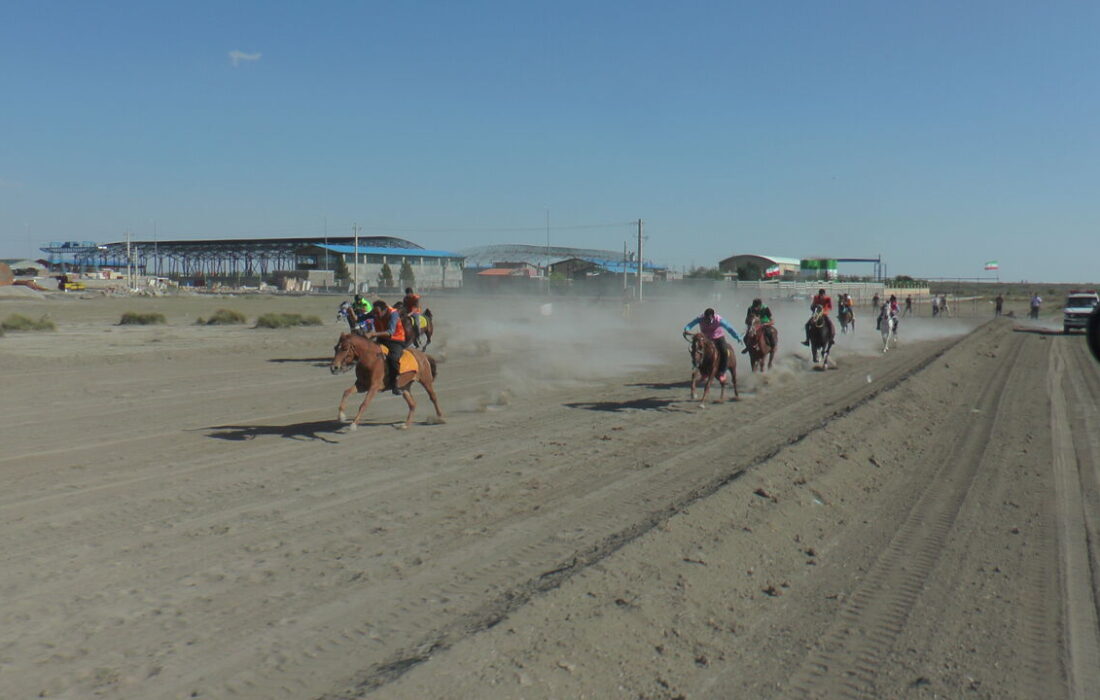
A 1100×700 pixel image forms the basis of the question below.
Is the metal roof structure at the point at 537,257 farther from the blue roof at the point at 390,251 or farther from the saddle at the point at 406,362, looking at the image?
the saddle at the point at 406,362

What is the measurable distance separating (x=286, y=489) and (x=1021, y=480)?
8.53 metres

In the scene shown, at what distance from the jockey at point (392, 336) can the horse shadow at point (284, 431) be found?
1.23 metres

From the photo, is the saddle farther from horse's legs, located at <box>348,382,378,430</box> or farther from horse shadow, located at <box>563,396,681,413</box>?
horse shadow, located at <box>563,396,681,413</box>

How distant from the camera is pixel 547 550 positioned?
7.56m

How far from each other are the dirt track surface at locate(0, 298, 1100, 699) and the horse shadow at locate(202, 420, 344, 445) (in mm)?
89

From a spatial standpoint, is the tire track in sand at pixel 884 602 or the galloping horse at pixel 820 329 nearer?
the tire track in sand at pixel 884 602

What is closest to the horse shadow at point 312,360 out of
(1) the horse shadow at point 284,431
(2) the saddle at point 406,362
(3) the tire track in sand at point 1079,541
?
(1) the horse shadow at point 284,431

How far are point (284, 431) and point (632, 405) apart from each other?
631cm

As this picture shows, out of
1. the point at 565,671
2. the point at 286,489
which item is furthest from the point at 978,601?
the point at 286,489

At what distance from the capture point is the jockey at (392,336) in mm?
13281

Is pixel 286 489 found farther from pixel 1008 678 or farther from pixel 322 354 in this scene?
pixel 322 354

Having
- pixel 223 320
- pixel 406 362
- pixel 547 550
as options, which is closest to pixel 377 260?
pixel 223 320

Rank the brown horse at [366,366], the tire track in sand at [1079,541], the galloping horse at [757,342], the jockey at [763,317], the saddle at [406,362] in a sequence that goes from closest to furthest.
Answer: the tire track in sand at [1079,541], the brown horse at [366,366], the saddle at [406,362], the galloping horse at [757,342], the jockey at [763,317]

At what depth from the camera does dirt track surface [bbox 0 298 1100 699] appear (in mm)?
5285
